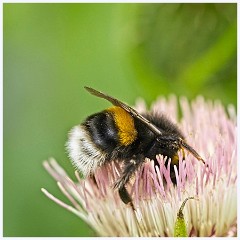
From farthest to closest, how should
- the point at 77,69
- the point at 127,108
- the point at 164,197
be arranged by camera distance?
1. the point at 77,69
2. the point at 164,197
3. the point at 127,108

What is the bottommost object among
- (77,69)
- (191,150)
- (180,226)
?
(180,226)

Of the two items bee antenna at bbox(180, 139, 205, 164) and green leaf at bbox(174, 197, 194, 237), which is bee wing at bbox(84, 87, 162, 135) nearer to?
bee antenna at bbox(180, 139, 205, 164)

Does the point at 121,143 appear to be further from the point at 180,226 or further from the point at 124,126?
the point at 180,226

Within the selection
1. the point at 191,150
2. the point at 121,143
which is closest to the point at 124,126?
the point at 121,143

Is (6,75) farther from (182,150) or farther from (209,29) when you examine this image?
(182,150)

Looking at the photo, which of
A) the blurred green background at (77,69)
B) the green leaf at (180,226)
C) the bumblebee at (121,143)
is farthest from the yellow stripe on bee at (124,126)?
the blurred green background at (77,69)

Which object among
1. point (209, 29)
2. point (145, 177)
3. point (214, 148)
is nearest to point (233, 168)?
point (214, 148)

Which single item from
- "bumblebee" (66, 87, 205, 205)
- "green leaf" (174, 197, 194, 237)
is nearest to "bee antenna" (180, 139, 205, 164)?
"bumblebee" (66, 87, 205, 205)
